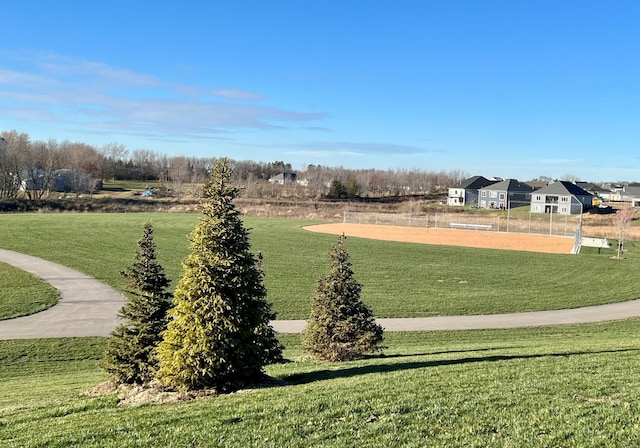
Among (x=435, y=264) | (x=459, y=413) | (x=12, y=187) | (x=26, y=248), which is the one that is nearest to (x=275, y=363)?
(x=459, y=413)

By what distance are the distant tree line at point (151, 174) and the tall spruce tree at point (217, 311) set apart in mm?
48833

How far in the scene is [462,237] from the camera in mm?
60875

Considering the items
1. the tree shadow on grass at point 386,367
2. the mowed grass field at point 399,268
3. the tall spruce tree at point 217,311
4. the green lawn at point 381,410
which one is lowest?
the mowed grass field at point 399,268

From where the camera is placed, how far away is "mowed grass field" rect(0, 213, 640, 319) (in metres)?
26.9

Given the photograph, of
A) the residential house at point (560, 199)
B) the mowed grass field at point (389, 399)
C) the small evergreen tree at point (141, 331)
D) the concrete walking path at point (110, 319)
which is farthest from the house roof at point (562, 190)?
the small evergreen tree at point (141, 331)

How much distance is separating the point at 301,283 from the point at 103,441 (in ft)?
78.3

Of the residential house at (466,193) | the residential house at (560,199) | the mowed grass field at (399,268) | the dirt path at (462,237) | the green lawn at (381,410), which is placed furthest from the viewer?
the residential house at (466,193)

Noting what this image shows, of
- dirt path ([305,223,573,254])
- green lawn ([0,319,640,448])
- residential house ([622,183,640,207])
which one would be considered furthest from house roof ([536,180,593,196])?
green lawn ([0,319,640,448])

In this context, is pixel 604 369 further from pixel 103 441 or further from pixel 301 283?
pixel 301 283

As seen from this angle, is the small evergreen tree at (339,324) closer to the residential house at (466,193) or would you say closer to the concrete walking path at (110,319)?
the concrete walking path at (110,319)

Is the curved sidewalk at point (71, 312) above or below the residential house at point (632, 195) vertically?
below

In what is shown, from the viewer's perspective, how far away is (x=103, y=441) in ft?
22.9

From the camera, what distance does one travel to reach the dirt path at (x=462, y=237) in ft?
177

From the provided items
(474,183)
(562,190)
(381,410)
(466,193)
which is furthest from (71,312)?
(474,183)
